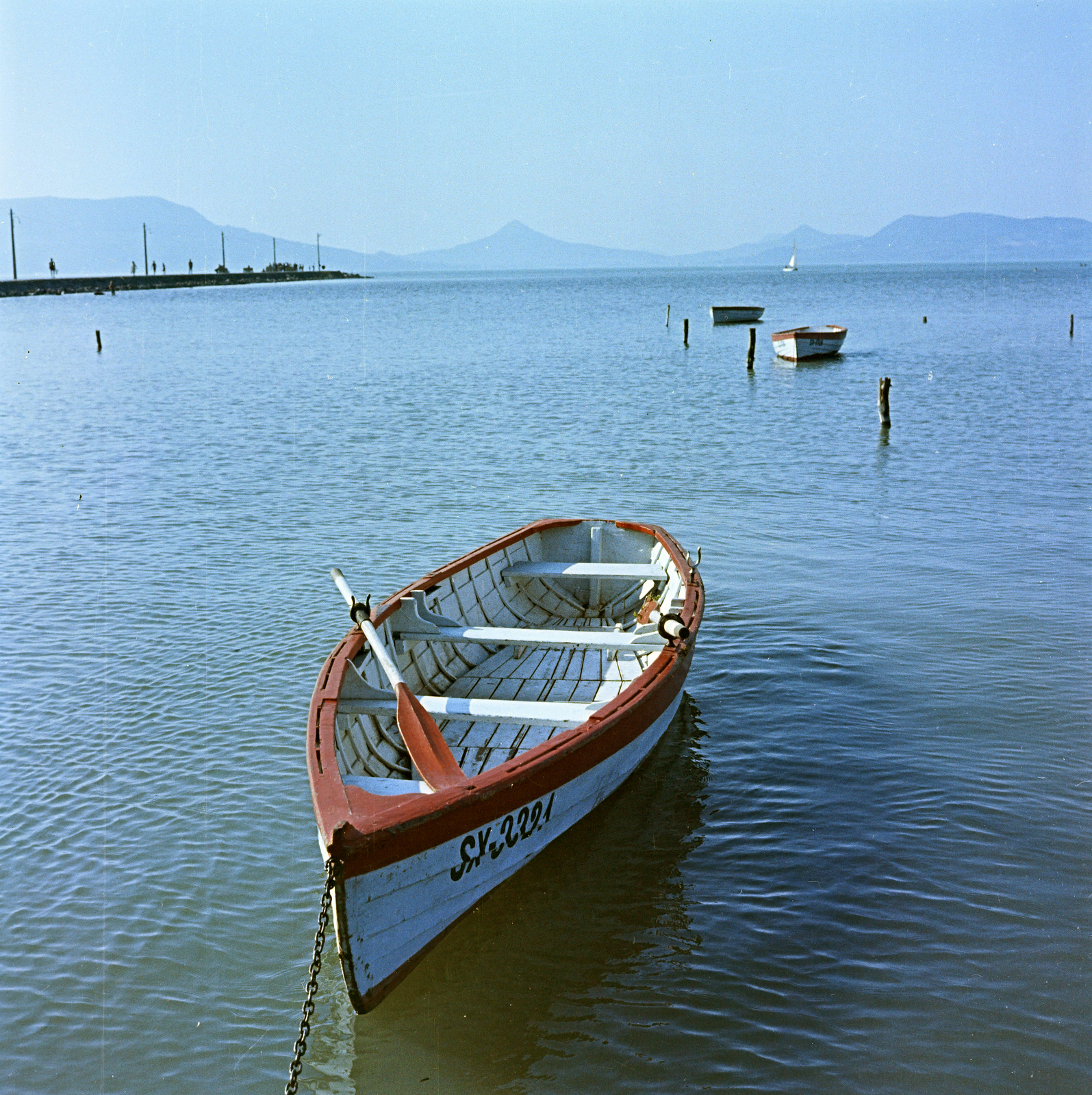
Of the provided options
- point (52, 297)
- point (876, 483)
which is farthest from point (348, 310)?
point (876, 483)

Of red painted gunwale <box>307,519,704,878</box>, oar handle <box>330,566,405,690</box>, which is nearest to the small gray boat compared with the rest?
red painted gunwale <box>307,519,704,878</box>

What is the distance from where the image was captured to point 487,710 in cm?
825

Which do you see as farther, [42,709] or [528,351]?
[528,351]

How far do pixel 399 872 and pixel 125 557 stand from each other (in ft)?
39.1

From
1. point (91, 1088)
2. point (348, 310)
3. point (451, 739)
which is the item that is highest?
point (348, 310)

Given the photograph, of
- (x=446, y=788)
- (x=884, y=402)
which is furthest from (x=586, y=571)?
(x=884, y=402)

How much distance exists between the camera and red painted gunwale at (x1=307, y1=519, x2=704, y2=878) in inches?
228

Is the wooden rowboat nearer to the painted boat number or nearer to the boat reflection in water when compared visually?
the painted boat number

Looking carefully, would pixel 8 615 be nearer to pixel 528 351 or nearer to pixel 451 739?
pixel 451 739

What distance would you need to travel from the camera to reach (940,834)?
843 cm

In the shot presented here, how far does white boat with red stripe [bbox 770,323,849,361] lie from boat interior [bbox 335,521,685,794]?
1425 inches

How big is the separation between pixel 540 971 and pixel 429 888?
49.1 inches

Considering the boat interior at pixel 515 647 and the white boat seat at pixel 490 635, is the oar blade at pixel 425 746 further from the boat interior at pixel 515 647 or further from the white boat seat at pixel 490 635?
the white boat seat at pixel 490 635

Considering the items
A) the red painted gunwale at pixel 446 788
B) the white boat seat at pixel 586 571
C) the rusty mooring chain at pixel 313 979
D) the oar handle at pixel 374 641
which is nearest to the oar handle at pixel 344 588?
the oar handle at pixel 374 641
